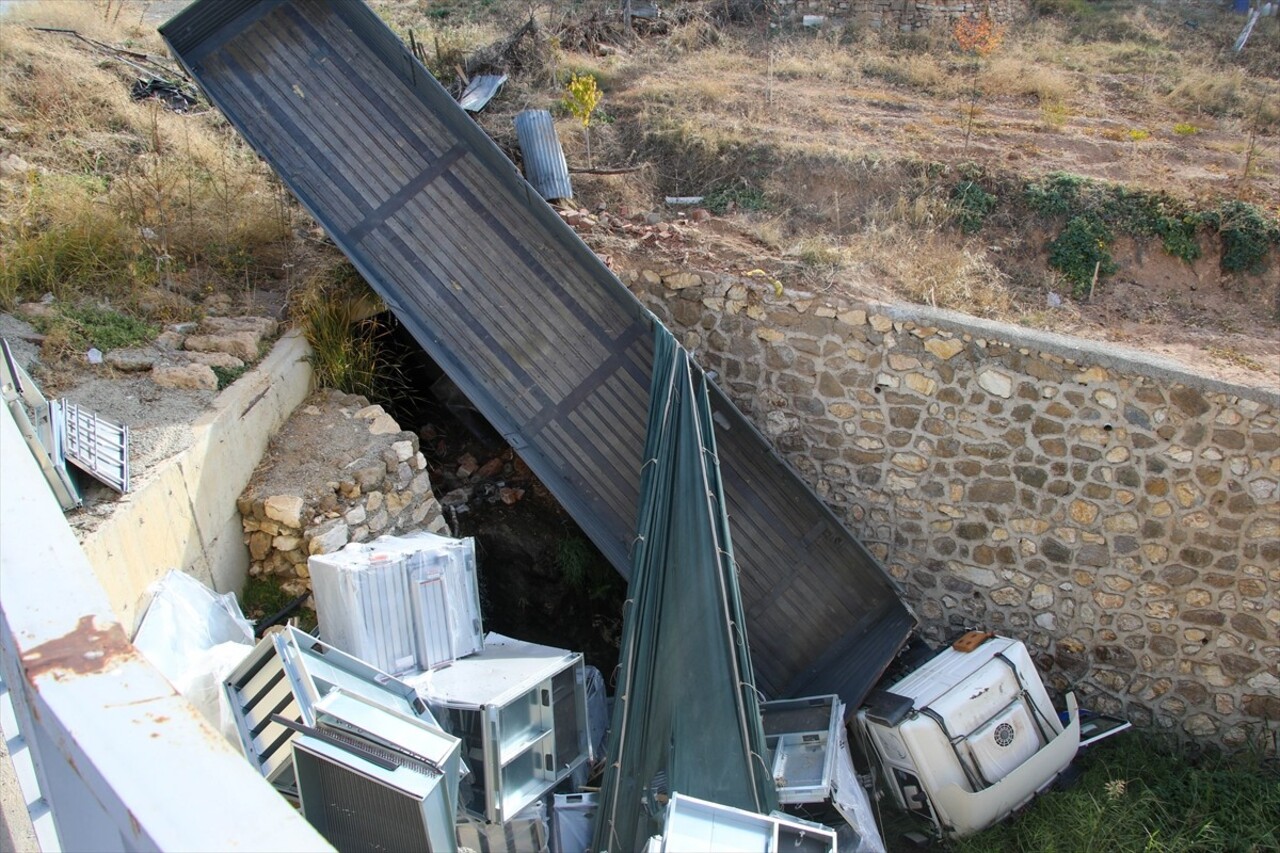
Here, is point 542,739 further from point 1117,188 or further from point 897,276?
point 1117,188

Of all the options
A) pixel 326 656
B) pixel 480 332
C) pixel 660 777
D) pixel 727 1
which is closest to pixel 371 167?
pixel 480 332

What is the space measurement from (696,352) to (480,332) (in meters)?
1.37

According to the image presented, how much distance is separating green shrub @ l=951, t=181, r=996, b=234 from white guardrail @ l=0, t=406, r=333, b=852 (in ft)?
20.5

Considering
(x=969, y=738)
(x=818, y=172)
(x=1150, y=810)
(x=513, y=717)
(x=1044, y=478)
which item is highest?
(x=818, y=172)

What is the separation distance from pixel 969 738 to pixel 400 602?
9.88ft

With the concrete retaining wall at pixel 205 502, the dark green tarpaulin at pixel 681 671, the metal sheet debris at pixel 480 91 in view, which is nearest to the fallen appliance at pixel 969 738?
the dark green tarpaulin at pixel 681 671

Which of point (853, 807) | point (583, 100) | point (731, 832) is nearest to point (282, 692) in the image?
point (731, 832)

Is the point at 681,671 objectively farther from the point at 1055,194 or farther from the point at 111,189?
the point at 111,189

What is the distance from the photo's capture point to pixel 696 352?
20.7ft

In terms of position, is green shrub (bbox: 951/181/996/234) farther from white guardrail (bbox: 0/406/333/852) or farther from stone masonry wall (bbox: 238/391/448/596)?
white guardrail (bbox: 0/406/333/852)

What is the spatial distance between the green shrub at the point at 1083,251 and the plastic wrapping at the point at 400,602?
4317mm

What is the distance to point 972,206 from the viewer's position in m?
7.00

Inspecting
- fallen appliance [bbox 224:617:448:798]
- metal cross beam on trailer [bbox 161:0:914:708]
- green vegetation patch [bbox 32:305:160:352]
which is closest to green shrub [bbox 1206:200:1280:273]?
metal cross beam on trailer [bbox 161:0:914:708]

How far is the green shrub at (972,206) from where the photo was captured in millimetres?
6930
